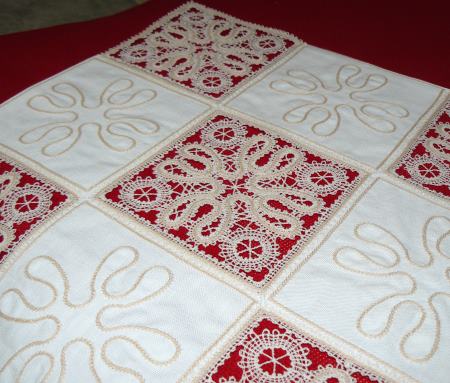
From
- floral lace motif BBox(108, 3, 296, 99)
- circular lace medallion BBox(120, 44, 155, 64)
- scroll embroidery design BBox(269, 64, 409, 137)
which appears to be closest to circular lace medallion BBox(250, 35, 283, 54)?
floral lace motif BBox(108, 3, 296, 99)

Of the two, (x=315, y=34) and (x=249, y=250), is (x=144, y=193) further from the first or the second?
(x=315, y=34)

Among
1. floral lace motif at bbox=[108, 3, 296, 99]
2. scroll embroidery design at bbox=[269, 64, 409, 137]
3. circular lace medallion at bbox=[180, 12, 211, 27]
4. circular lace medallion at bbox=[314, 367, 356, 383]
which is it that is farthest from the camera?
circular lace medallion at bbox=[180, 12, 211, 27]

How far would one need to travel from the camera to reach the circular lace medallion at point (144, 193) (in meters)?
0.85

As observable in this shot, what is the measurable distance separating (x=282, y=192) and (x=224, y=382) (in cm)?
34

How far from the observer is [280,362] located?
0.66m

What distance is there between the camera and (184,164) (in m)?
0.92

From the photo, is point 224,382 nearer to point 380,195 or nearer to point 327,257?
point 327,257

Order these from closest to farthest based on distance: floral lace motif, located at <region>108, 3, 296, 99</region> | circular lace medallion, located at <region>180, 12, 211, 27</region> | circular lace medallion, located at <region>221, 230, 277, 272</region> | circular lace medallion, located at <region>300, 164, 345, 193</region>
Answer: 1. circular lace medallion, located at <region>221, 230, 277, 272</region>
2. circular lace medallion, located at <region>300, 164, 345, 193</region>
3. floral lace motif, located at <region>108, 3, 296, 99</region>
4. circular lace medallion, located at <region>180, 12, 211, 27</region>

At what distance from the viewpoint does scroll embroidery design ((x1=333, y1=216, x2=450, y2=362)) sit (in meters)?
0.68

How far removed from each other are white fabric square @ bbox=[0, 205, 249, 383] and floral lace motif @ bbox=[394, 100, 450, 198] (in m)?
0.39

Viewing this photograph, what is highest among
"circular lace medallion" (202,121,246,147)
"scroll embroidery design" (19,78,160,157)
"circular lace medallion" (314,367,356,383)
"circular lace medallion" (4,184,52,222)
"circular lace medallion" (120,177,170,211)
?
"circular lace medallion" (202,121,246,147)

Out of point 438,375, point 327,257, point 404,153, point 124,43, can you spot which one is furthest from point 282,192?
point 124,43

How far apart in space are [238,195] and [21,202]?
1.19 feet

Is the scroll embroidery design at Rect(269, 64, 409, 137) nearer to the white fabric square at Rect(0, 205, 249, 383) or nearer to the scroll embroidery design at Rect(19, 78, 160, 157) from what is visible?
the scroll embroidery design at Rect(19, 78, 160, 157)
